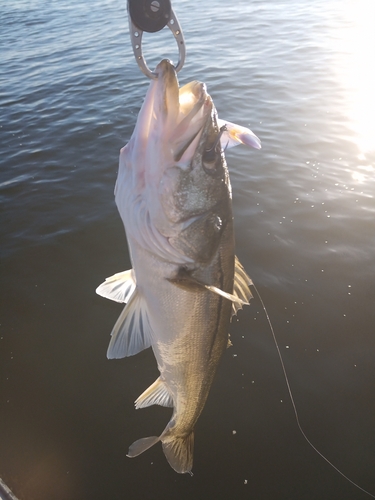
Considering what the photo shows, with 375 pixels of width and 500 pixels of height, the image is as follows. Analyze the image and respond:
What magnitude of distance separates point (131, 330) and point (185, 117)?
1279 mm

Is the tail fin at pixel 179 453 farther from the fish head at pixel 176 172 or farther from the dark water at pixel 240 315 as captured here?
the fish head at pixel 176 172

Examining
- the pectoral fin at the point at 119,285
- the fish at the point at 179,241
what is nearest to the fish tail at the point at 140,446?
the fish at the point at 179,241

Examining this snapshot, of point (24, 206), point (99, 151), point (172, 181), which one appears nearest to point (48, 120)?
point (99, 151)

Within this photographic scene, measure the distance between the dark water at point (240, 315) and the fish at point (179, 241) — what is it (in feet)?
3.75

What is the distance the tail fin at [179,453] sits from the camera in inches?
Result: 99.0

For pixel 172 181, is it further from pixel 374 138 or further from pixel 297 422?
pixel 374 138

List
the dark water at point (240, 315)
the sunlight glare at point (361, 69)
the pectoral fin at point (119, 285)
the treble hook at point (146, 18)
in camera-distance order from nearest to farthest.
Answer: the treble hook at point (146, 18), the pectoral fin at point (119, 285), the dark water at point (240, 315), the sunlight glare at point (361, 69)

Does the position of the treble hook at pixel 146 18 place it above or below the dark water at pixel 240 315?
above

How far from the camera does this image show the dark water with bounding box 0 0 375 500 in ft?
10.7

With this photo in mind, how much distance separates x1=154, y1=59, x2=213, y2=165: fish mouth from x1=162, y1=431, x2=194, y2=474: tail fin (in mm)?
1902

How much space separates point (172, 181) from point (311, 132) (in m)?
6.85

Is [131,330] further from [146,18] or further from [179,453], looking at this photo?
[146,18]

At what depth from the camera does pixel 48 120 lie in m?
8.91

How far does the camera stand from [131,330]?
2.26 metres
